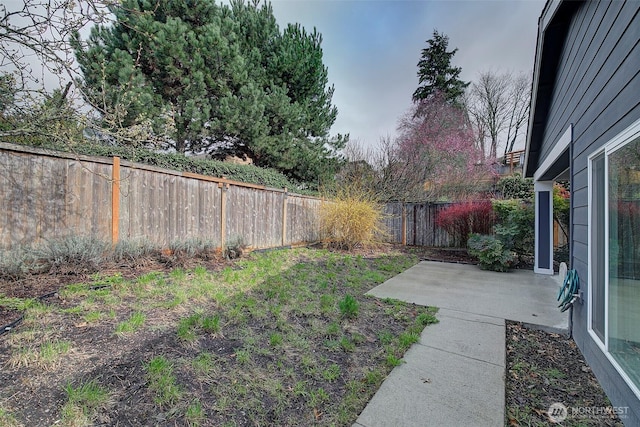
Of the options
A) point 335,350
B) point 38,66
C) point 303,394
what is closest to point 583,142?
point 335,350

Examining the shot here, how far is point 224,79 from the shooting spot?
773 cm

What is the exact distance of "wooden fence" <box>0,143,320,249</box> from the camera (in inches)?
125

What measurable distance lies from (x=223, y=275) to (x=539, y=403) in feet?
12.5

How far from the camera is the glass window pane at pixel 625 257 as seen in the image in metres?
1.64

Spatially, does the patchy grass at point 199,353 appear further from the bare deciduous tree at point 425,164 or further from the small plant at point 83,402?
the bare deciduous tree at point 425,164

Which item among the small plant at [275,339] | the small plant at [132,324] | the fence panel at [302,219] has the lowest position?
the small plant at [275,339]

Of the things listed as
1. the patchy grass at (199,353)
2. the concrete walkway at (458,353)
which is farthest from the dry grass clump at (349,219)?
the patchy grass at (199,353)

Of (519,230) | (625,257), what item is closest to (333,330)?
(625,257)

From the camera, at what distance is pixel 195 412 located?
1.59 m

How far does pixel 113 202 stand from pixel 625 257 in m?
5.53

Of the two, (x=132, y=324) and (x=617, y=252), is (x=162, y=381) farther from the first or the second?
(x=617, y=252)

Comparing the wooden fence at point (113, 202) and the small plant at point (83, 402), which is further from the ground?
the wooden fence at point (113, 202)

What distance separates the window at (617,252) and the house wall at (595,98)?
0.42 feet

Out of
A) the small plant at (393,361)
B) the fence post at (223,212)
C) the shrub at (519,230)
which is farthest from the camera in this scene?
the shrub at (519,230)
